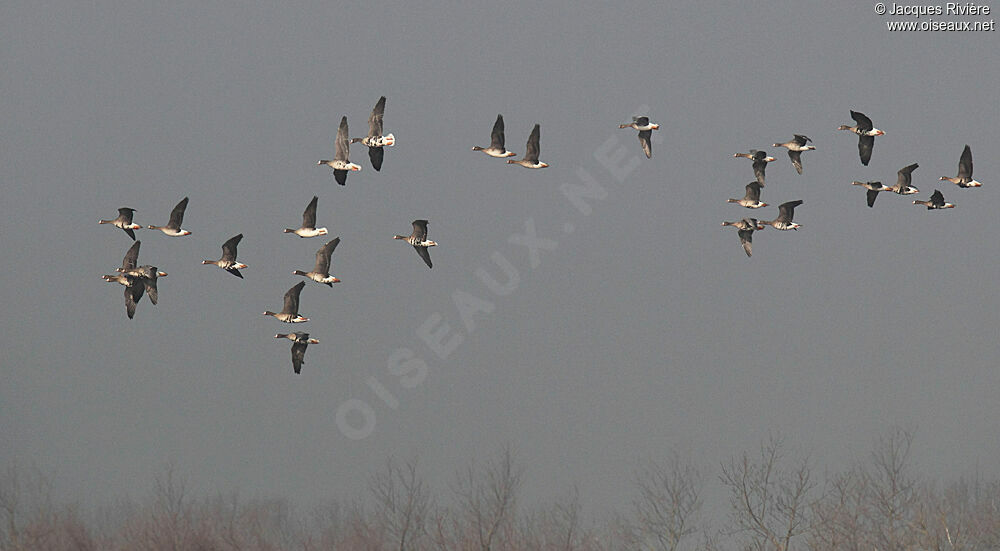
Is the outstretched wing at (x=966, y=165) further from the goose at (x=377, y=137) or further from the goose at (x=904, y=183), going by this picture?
the goose at (x=377, y=137)

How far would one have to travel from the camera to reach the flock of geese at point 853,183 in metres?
32.1

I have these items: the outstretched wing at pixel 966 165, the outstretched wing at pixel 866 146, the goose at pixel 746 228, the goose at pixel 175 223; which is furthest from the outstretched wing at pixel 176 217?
the outstretched wing at pixel 966 165

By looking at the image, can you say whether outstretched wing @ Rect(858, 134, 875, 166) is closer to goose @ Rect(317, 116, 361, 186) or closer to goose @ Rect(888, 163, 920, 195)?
goose @ Rect(888, 163, 920, 195)

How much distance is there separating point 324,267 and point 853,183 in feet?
54.9

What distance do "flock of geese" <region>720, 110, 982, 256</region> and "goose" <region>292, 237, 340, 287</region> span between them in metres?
10.5

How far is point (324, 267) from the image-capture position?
1244 inches

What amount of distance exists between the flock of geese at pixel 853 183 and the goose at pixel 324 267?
10.5 metres

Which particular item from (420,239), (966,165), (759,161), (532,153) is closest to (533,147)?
(532,153)

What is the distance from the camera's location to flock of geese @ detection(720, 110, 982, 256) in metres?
32.1

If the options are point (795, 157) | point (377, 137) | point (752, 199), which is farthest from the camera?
point (752, 199)

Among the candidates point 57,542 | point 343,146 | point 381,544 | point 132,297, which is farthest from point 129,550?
point 343,146

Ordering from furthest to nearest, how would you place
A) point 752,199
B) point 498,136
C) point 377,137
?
point 752,199
point 498,136
point 377,137

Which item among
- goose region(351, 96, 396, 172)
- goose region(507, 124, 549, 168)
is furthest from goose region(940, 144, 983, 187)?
goose region(351, 96, 396, 172)

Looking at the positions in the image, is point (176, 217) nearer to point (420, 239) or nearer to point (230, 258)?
point (230, 258)
